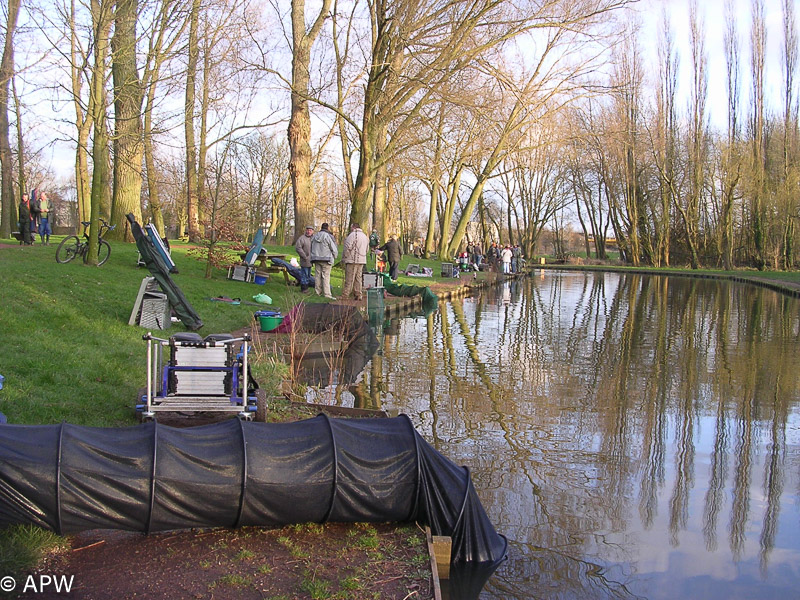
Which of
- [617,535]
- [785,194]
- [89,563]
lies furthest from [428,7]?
[785,194]

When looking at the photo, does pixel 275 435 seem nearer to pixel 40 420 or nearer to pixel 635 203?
pixel 40 420

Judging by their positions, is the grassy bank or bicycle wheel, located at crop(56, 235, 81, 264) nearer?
the grassy bank

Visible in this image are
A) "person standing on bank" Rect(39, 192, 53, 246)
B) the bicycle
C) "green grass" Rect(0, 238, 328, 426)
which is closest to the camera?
"green grass" Rect(0, 238, 328, 426)

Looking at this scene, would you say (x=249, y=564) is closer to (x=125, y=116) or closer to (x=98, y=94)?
(x=98, y=94)

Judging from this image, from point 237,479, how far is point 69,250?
14.6 metres

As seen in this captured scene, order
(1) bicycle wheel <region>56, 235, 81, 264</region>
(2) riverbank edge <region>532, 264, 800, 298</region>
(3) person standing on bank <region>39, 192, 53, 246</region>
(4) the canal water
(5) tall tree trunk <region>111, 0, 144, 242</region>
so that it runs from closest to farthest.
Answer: (4) the canal water → (5) tall tree trunk <region>111, 0, 144, 242</region> → (1) bicycle wheel <region>56, 235, 81, 264</region> → (3) person standing on bank <region>39, 192, 53, 246</region> → (2) riverbank edge <region>532, 264, 800, 298</region>

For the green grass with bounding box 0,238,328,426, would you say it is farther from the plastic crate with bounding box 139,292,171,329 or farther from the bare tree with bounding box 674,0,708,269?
the bare tree with bounding box 674,0,708,269

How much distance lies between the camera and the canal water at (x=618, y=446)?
5805 mm

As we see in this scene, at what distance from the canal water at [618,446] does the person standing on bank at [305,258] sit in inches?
195

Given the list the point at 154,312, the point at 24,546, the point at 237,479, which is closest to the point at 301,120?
the point at 154,312

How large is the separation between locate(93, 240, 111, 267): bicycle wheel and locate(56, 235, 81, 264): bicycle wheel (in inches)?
18.1

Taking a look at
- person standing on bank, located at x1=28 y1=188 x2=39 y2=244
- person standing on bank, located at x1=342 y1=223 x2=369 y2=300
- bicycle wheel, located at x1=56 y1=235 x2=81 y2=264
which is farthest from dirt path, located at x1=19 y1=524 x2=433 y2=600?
person standing on bank, located at x1=28 y1=188 x2=39 y2=244

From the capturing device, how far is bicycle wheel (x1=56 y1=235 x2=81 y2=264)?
1748 cm

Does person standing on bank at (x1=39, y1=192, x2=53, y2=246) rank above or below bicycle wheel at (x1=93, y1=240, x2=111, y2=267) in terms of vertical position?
above
